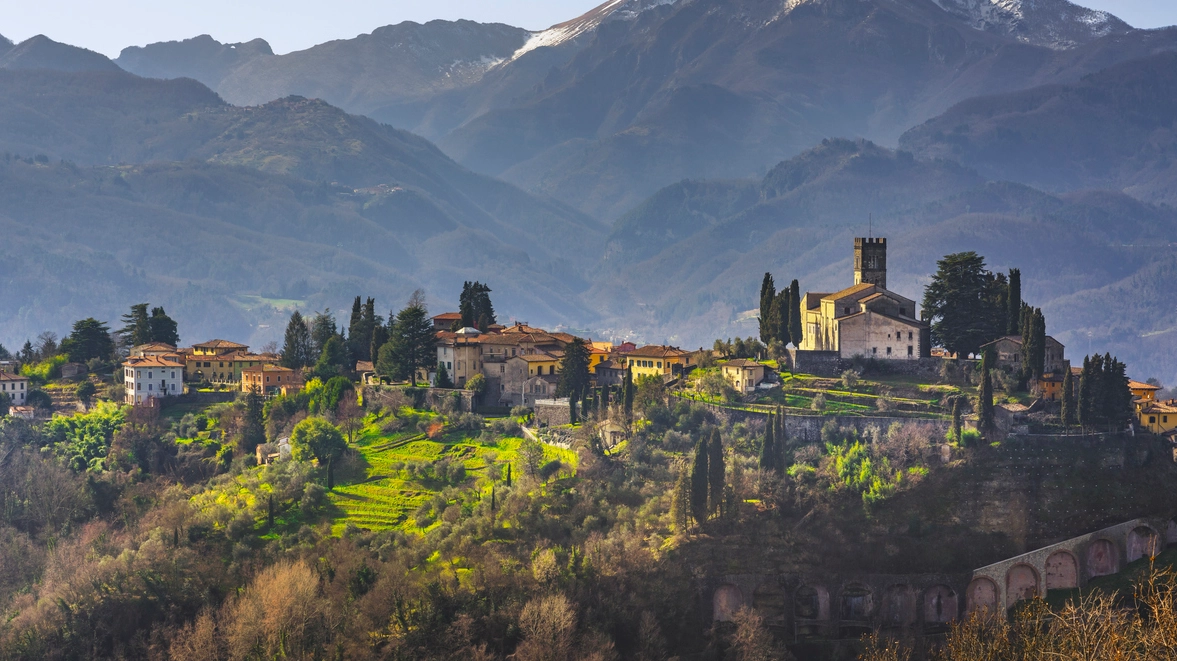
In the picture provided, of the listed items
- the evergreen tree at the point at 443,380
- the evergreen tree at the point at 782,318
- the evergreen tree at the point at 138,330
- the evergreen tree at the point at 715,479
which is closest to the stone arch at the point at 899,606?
the evergreen tree at the point at 715,479

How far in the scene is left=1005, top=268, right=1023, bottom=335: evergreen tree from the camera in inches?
3708

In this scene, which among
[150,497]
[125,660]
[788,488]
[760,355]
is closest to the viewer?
[125,660]

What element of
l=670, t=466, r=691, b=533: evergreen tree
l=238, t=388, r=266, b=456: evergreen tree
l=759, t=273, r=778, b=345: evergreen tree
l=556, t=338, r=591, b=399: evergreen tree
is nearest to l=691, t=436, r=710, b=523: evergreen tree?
l=670, t=466, r=691, b=533: evergreen tree

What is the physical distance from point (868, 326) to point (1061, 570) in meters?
23.7

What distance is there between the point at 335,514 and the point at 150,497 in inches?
566

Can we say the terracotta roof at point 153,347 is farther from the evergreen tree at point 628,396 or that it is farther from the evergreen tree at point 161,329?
the evergreen tree at point 628,396

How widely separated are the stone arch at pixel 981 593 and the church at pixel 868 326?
2067 centimetres

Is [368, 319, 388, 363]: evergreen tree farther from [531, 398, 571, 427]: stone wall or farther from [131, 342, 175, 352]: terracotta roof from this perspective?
[131, 342, 175, 352]: terracotta roof

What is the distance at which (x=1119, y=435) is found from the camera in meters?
83.9

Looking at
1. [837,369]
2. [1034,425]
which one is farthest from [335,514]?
[1034,425]

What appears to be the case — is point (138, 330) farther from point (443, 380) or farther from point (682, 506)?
point (682, 506)

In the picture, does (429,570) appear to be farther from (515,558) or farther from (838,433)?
(838,433)

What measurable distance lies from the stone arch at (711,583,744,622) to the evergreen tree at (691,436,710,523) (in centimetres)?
518

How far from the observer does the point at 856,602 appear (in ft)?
254
